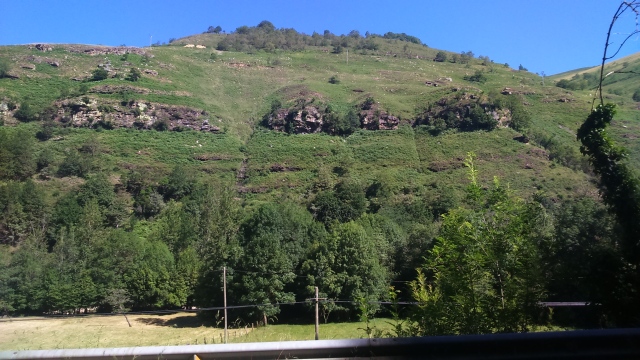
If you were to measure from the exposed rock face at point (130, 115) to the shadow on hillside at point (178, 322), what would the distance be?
199ft

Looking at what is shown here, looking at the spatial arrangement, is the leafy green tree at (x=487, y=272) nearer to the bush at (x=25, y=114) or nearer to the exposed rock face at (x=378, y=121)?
the exposed rock face at (x=378, y=121)

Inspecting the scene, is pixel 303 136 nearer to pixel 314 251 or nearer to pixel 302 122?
pixel 302 122

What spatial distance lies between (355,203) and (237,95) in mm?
64993

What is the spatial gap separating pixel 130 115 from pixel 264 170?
34558 millimetres

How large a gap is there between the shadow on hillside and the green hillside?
8.02 feet

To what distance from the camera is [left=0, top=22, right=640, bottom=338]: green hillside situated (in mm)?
27250

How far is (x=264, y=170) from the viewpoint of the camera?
235 ft

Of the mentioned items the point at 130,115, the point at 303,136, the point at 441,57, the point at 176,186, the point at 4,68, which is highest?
the point at 441,57

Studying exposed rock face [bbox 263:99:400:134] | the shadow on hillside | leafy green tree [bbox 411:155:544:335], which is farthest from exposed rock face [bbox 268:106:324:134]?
leafy green tree [bbox 411:155:544:335]

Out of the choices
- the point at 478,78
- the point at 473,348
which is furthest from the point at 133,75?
the point at 473,348

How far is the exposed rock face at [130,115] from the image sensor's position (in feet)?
266

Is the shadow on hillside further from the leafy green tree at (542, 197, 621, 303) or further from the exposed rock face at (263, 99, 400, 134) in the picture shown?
the exposed rock face at (263, 99, 400, 134)

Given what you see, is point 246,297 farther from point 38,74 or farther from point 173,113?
point 38,74

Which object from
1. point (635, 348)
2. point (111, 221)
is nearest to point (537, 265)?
point (635, 348)
